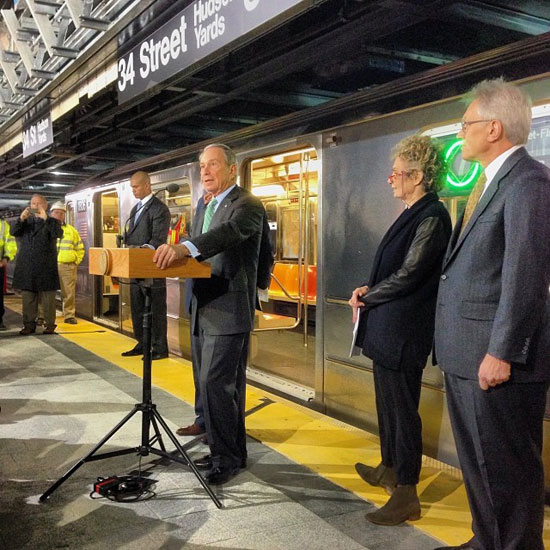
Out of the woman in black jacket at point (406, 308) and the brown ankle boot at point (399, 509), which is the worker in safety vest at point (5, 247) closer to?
the woman in black jacket at point (406, 308)

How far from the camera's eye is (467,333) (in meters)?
1.98

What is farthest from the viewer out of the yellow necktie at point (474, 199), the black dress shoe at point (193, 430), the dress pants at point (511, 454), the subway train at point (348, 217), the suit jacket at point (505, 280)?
the black dress shoe at point (193, 430)

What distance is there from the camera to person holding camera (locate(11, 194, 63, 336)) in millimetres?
7492

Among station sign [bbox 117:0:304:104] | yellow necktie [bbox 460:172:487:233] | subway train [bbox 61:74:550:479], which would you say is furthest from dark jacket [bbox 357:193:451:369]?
station sign [bbox 117:0:304:104]

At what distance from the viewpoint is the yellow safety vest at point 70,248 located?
8625mm

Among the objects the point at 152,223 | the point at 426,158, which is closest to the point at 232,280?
the point at 426,158

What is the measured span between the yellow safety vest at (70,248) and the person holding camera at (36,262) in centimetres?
85

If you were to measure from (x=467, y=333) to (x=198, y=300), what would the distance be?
153 centimetres

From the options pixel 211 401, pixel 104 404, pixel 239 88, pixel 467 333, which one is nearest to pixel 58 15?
pixel 239 88

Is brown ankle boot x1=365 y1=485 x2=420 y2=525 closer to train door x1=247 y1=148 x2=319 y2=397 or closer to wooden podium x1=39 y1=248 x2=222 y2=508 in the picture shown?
wooden podium x1=39 y1=248 x2=222 y2=508

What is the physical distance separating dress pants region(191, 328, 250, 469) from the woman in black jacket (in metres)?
0.74

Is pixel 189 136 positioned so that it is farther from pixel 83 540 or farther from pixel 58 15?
pixel 83 540

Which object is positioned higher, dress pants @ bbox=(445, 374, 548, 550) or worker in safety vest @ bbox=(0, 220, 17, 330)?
worker in safety vest @ bbox=(0, 220, 17, 330)

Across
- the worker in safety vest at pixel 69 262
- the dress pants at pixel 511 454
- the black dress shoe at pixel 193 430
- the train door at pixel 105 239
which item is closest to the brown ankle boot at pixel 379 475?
the dress pants at pixel 511 454
